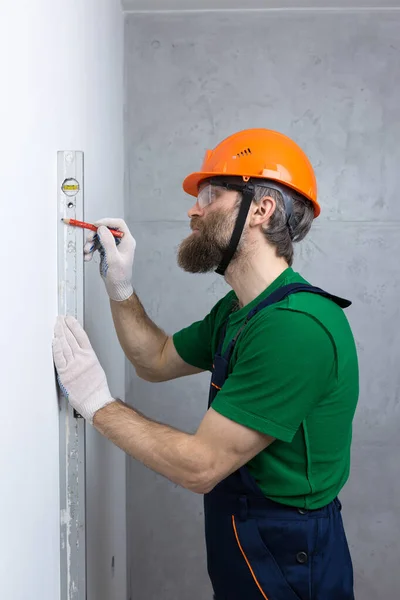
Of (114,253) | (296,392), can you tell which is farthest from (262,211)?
(296,392)

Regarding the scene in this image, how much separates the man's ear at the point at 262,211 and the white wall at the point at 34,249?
0.48 metres

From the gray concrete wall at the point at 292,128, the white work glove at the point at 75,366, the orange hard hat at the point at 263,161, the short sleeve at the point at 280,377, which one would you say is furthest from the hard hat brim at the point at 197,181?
the gray concrete wall at the point at 292,128

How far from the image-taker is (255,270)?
1.73 metres

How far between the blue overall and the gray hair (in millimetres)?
176

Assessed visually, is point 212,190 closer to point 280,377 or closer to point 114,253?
point 114,253

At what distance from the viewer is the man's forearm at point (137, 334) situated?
195 cm

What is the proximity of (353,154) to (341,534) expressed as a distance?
1.76 metres

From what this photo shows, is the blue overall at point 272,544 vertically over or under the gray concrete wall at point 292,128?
under

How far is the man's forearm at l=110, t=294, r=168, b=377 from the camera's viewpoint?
1.95 m

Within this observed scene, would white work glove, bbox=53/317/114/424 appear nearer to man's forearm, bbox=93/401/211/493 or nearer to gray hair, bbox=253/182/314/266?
man's forearm, bbox=93/401/211/493

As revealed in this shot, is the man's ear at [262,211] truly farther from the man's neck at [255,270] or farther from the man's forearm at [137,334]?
the man's forearm at [137,334]

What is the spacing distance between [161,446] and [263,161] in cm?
80

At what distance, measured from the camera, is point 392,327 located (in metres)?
Result: 2.91

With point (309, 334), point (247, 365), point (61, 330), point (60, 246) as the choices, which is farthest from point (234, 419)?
point (60, 246)
